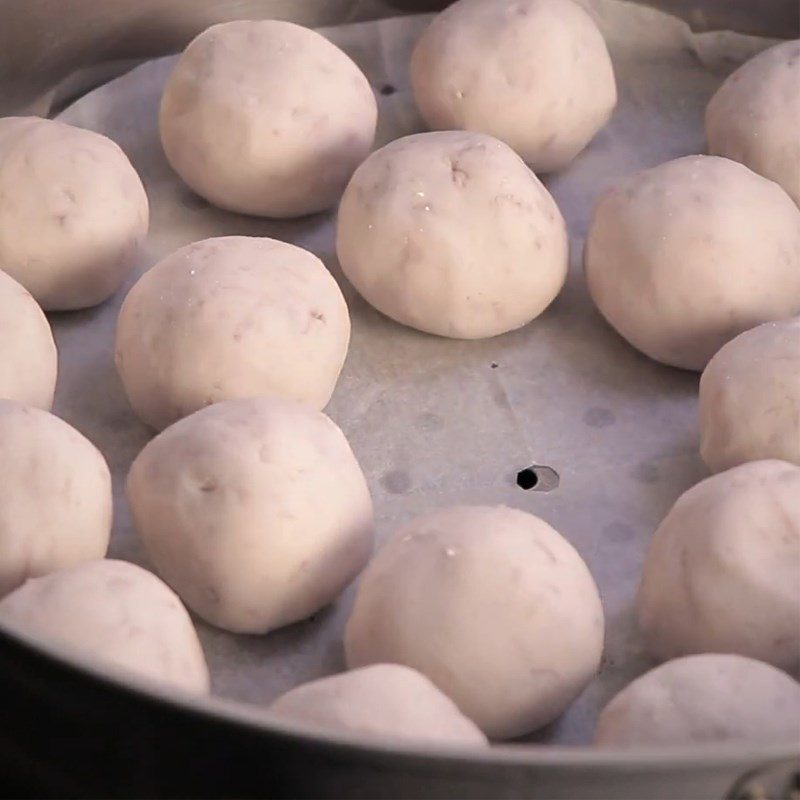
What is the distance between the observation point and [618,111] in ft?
4.90

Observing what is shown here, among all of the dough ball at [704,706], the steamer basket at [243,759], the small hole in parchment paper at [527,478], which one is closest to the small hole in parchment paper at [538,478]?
the small hole in parchment paper at [527,478]

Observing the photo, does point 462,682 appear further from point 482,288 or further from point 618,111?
point 618,111

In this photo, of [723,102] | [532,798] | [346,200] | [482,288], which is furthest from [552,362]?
[532,798]

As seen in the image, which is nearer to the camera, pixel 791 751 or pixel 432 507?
pixel 791 751

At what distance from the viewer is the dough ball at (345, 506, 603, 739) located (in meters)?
0.90

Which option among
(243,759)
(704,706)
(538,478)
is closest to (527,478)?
(538,478)

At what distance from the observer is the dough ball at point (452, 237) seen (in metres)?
1.18

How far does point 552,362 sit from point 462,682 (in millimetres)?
414

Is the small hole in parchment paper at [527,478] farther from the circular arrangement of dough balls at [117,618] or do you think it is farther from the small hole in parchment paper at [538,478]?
the circular arrangement of dough balls at [117,618]

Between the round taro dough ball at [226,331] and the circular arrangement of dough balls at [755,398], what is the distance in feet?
0.98

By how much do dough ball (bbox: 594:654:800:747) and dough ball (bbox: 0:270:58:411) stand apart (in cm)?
50

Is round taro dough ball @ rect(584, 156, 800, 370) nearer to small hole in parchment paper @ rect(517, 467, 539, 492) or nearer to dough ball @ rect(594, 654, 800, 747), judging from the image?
small hole in parchment paper @ rect(517, 467, 539, 492)

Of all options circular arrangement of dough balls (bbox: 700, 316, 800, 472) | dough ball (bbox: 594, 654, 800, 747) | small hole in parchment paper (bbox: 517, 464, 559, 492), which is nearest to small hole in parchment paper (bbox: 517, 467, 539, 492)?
small hole in parchment paper (bbox: 517, 464, 559, 492)

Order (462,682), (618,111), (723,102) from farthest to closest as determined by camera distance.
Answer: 1. (618,111)
2. (723,102)
3. (462,682)
